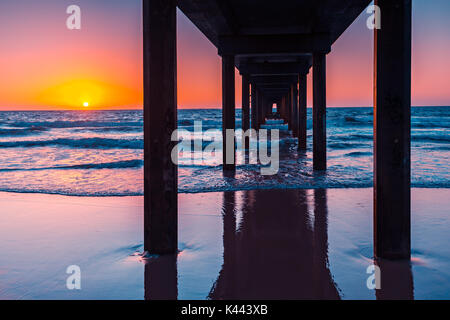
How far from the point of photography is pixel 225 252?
11.5ft

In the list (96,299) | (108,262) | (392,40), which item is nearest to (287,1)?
(392,40)

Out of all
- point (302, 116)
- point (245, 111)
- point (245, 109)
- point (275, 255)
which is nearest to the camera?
point (275, 255)

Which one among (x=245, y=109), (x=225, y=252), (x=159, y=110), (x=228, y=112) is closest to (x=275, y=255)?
(x=225, y=252)

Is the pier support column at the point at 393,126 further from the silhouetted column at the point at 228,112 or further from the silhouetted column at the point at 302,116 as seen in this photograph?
the silhouetted column at the point at 302,116

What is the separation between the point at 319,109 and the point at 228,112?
2287 mm

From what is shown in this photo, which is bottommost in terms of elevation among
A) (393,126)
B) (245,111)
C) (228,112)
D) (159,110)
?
(393,126)

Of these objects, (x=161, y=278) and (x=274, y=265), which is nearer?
(x=161, y=278)

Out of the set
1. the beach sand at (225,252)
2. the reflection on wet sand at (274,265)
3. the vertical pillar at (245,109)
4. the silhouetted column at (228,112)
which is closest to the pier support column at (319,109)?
the silhouetted column at (228,112)

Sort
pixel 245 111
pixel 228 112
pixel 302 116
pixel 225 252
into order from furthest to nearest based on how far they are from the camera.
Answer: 1. pixel 245 111
2. pixel 302 116
3. pixel 228 112
4. pixel 225 252

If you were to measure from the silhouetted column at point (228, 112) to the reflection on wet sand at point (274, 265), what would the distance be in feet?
14.0

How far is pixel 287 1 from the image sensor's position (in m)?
7.29

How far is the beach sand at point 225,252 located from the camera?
8.79 ft

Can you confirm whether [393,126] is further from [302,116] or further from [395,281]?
[302,116]
